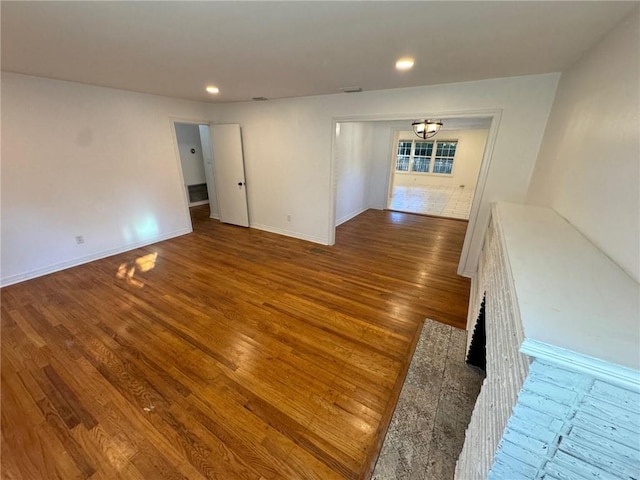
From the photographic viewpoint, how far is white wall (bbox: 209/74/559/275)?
8.55ft

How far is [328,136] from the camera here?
12.5 feet

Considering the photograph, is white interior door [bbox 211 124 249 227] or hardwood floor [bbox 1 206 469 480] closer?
hardwood floor [bbox 1 206 469 480]

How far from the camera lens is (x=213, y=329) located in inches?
92.4

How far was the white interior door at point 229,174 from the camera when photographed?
15.3 ft

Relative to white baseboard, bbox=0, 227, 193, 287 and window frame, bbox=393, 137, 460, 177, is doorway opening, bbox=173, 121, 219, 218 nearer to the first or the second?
white baseboard, bbox=0, 227, 193, 287

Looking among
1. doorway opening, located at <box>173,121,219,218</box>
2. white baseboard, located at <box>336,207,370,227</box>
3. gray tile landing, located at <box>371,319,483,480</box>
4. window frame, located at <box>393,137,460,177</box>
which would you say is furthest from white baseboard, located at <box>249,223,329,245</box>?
window frame, located at <box>393,137,460,177</box>

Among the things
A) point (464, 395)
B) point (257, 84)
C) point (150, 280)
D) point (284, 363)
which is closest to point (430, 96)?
point (257, 84)

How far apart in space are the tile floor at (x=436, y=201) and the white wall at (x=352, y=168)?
133 centimetres

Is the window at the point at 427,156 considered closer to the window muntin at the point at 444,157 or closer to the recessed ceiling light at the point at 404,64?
the window muntin at the point at 444,157

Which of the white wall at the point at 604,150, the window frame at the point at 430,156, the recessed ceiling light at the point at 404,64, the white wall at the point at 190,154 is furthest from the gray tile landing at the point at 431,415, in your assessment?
the window frame at the point at 430,156

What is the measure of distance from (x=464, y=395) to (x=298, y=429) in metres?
1.15

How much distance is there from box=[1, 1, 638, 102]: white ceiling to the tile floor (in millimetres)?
4366

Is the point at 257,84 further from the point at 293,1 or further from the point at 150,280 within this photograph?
the point at 150,280

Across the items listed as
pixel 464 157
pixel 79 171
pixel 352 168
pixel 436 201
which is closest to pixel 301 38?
pixel 79 171
